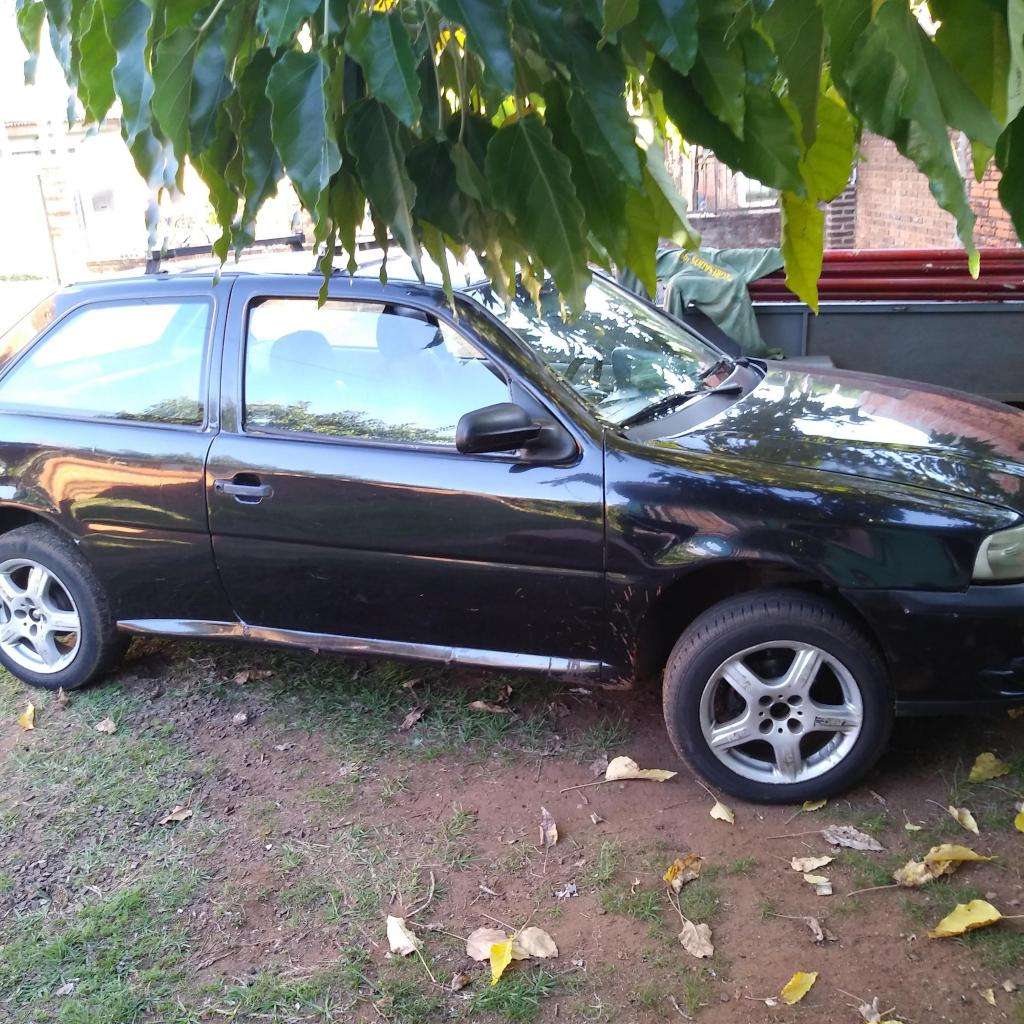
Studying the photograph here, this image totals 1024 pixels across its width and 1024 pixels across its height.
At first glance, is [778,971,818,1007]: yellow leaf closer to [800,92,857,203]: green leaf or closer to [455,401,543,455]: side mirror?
[455,401,543,455]: side mirror

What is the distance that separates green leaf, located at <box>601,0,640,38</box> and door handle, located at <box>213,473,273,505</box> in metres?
2.93

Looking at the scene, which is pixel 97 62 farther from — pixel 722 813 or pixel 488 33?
pixel 722 813

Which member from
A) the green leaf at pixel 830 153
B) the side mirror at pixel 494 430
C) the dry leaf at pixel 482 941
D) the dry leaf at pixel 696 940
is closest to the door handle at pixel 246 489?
the side mirror at pixel 494 430

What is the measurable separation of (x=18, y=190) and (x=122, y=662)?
61.0 ft

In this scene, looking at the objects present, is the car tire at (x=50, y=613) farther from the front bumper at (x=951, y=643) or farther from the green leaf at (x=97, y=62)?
the green leaf at (x=97, y=62)

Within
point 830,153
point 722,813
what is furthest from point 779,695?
point 830,153

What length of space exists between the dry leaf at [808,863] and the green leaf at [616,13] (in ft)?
9.39

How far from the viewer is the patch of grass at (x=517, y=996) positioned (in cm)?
300

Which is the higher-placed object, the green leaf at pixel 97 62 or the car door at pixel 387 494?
the green leaf at pixel 97 62

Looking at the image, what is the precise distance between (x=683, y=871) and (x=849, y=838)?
0.56 metres

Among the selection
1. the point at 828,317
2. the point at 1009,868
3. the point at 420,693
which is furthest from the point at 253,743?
the point at 828,317

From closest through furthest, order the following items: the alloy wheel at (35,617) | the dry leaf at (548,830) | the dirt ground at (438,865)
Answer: the dirt ground at (438,865) → the dry leaf at (548,830) → the alloy wheel at (35,617)

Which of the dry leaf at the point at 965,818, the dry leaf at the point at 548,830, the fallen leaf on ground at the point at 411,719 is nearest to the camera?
the dry leaf at the point at 965,818

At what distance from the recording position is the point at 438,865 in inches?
143
